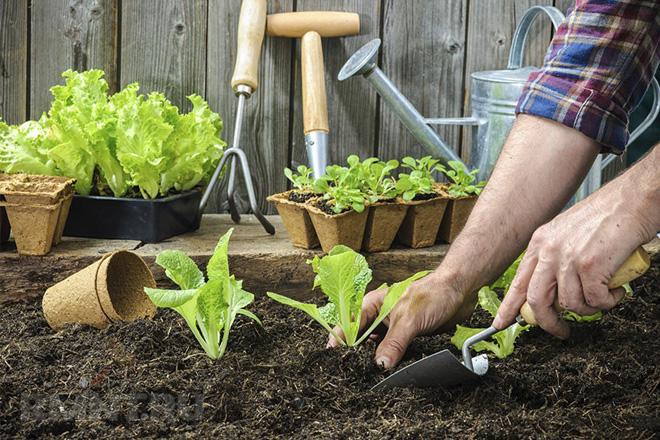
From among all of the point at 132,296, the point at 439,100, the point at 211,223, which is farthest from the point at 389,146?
the point at 132,296

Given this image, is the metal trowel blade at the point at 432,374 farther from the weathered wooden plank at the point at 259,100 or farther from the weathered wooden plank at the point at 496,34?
the weathered wooden plank at the point at 496,34

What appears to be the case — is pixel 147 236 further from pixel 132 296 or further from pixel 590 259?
pixel 590 259

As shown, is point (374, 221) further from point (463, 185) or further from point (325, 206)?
point (463, 185)

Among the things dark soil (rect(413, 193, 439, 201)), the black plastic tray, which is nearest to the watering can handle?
dark soil (rect(413, 193, 439, 201))

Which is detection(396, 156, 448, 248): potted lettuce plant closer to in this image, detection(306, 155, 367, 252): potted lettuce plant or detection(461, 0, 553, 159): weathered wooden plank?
detection(306, 155, 367, 252): potted lettuce plant

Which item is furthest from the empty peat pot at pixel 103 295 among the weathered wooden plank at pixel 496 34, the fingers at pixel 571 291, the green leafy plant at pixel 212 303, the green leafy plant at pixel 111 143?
the weathered wooden plank at pixel 496 34

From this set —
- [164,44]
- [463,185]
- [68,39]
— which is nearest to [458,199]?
[463,185]

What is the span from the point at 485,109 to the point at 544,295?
1.14m

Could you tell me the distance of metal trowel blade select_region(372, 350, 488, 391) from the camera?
5.00 ft

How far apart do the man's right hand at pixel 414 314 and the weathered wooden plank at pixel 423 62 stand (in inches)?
46.0

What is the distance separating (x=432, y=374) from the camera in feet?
5.11

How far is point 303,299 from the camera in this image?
2225 millimetres

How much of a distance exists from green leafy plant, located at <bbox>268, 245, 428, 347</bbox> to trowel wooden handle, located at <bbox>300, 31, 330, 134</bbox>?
32.3 inches

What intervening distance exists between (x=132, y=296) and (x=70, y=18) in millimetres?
1053
